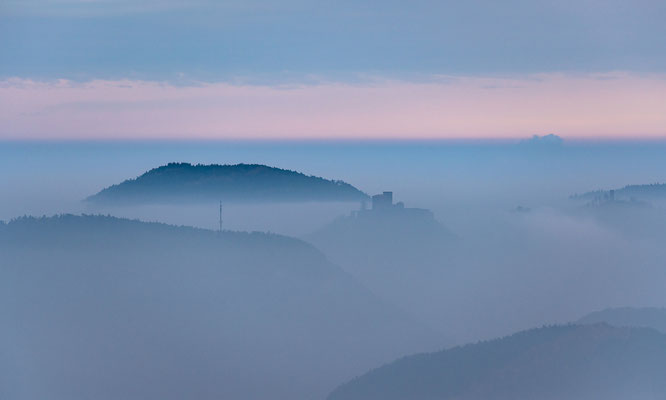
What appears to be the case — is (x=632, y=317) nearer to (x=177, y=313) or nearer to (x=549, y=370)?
(x=549, y=370)

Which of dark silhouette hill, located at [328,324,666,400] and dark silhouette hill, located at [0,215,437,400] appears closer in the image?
dark silhouette hill, located at [328,324,666,400]

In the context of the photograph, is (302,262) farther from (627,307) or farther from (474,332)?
(627,307)

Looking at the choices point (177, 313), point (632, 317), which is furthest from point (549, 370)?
point (177, 313)

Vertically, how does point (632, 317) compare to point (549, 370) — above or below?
below

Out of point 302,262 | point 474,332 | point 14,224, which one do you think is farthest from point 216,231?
point 474,332
